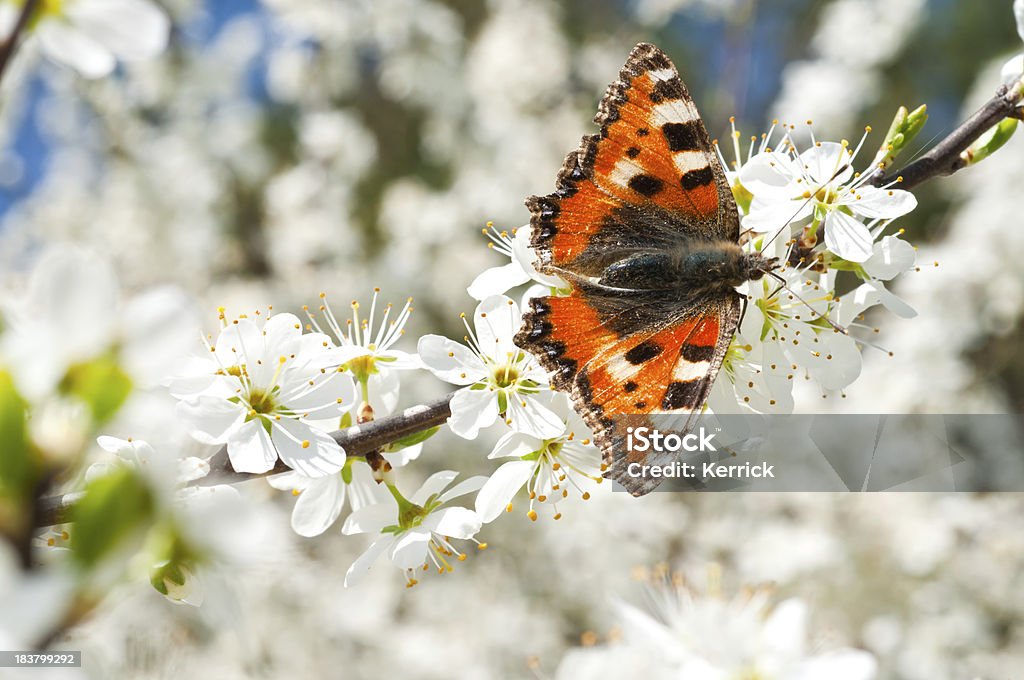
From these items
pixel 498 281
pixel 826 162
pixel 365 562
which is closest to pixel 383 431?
pixel 365 562

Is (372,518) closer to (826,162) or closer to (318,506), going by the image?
(318,506)

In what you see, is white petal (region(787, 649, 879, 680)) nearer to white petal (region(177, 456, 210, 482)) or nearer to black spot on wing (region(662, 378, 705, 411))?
black spot on wing (region(662, 378, 705, 411))

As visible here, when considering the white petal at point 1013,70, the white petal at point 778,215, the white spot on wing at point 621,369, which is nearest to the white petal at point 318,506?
the white spot on wing at point 621,369

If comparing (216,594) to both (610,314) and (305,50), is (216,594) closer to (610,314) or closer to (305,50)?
(610,314)

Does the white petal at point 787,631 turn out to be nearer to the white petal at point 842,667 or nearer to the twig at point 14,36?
the white petal at point 842,667

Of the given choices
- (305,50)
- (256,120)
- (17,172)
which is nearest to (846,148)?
(305,50)
